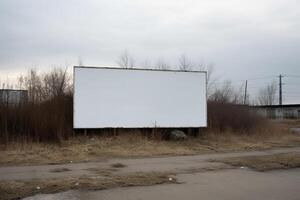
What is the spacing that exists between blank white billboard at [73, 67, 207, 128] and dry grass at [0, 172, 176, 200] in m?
12.0

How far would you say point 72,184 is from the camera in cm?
1134

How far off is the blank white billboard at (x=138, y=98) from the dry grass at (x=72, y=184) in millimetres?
11959

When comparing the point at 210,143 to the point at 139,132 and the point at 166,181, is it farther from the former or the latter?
the point at 166,181

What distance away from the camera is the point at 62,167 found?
50.0 ft

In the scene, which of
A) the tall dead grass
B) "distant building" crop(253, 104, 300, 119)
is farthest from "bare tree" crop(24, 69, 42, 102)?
"distant building" crop(253, 104, 300, 119)

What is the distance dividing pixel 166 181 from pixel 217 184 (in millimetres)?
1430

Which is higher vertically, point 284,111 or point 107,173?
point 284,111

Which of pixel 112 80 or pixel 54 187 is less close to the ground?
pixel 112 80

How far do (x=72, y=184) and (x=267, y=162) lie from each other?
8.43 metres

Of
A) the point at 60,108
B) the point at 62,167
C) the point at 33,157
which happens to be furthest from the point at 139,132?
the point at 62,167

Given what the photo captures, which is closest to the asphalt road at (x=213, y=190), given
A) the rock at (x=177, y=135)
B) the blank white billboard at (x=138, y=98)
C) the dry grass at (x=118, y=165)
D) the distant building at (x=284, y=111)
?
the dry grass at (x=118, y=165)

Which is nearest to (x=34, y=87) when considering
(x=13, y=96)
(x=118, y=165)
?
(x=13, y=96)

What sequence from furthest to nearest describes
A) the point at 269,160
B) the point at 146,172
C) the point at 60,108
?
the point at 60,108, the point at 269,160, the point at 146,172

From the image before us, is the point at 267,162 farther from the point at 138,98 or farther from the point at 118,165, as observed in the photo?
the point at 138,98
